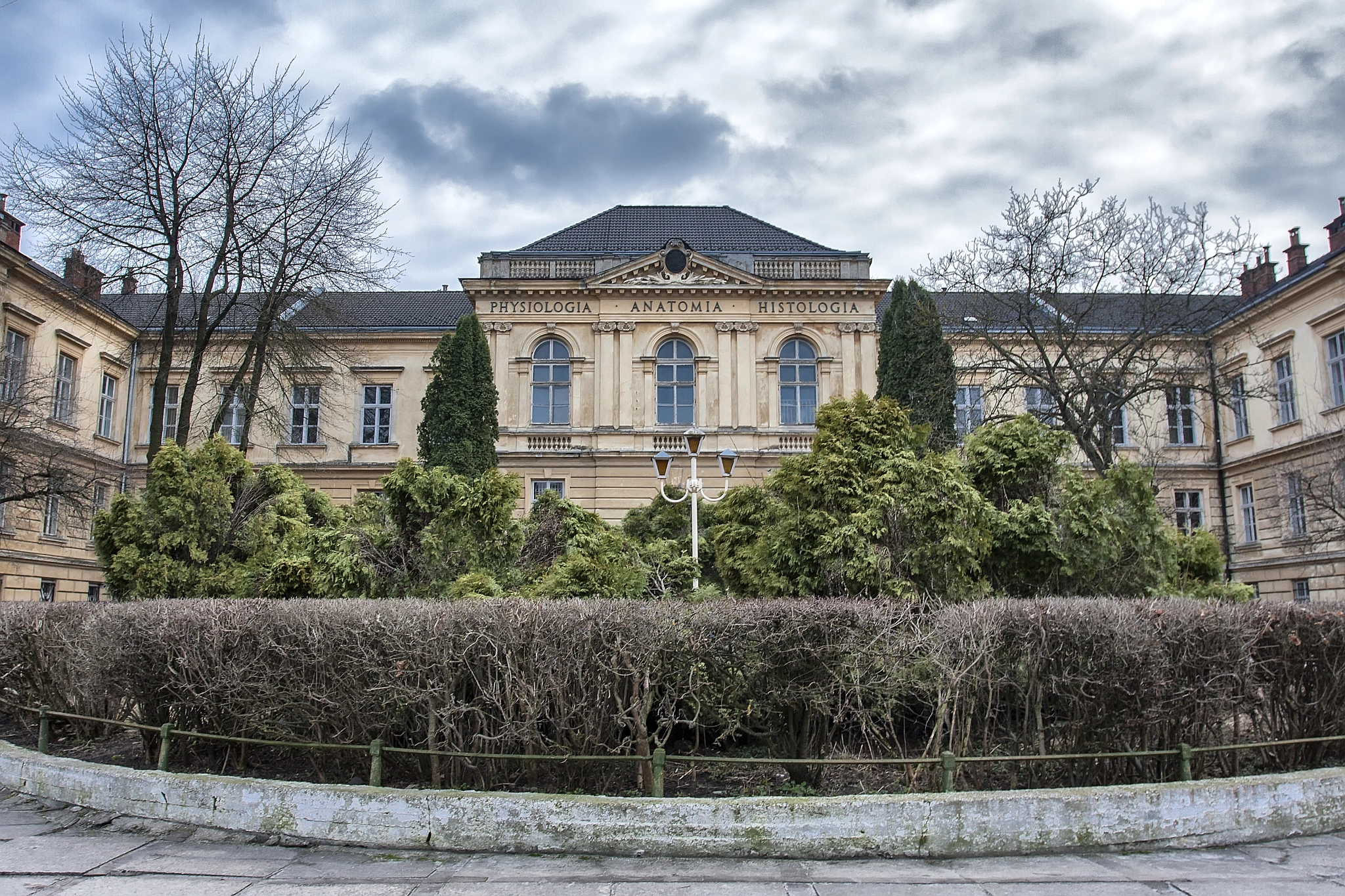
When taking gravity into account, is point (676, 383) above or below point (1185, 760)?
above

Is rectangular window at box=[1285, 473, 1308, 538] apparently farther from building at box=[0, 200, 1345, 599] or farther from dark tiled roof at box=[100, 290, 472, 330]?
dark tiled roof at box=[100, 290, 472, 330]

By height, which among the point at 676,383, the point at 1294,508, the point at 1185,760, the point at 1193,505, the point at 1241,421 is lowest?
the point at 1185,760

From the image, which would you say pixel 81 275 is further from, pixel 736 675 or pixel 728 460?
pixel 736 675

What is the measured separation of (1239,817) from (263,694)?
747 centimetres

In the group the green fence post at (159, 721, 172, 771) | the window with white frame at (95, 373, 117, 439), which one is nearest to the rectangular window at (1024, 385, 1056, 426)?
the green fence post at (159, 721, 172, 771)

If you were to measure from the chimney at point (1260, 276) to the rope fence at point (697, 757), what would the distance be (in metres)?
→ 31.1

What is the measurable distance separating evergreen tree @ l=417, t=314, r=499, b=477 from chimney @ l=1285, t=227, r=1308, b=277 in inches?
1078

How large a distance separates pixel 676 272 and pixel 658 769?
88.4ft

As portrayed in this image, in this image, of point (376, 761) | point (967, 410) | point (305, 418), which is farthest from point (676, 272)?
point (376, 761)

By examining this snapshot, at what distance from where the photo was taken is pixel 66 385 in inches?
1212

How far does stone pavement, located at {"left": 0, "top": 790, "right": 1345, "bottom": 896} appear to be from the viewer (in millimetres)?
5785

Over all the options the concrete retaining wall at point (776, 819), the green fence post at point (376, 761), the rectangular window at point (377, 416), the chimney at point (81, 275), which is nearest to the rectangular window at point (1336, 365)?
the concrete retaining wall at point (776, 819)

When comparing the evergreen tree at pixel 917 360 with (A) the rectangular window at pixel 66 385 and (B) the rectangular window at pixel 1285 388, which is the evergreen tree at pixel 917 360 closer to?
(B) the rectangular window at pixel 1285 388

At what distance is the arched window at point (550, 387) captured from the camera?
32844mm
